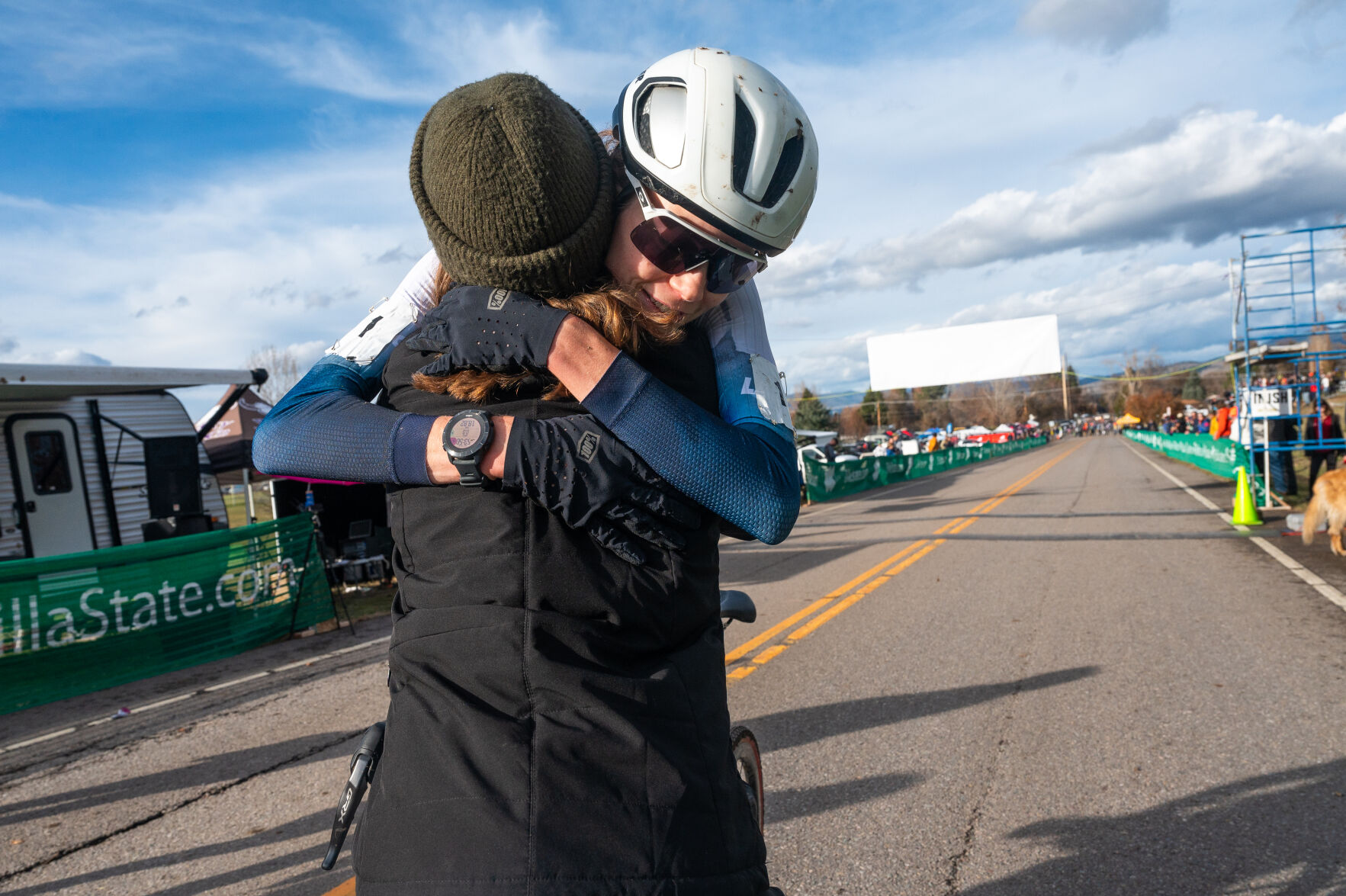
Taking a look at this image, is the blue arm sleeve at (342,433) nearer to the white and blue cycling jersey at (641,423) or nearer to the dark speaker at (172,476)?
the white and blue cycling jersey at (641,423)

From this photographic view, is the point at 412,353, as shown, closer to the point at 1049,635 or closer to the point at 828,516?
the point at 1049,635

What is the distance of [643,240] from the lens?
4.62 feet

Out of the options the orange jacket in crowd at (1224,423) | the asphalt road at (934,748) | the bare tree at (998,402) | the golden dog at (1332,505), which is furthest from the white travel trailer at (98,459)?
the bare tree at (998,402)

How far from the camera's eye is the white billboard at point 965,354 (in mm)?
38656

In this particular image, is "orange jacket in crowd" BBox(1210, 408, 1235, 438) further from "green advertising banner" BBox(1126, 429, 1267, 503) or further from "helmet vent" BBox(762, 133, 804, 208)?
"helmet vent" BBox(762, 133, 804, 208)

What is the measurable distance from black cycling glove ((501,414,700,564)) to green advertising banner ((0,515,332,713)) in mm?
7923

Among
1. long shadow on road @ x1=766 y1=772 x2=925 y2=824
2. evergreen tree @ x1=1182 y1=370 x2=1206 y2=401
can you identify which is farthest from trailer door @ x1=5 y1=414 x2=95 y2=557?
evergreen tree @ x1=1182 y1=370 x2=1206 y2=401

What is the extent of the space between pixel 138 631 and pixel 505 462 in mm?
8320

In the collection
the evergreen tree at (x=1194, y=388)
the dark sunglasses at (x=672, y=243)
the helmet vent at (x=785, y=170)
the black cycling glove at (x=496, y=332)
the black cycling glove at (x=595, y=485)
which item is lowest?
the evergreen tree at (x=1194, y=388)

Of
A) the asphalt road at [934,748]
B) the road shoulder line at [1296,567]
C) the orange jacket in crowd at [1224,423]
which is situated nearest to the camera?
the asphalt road at [934,748]

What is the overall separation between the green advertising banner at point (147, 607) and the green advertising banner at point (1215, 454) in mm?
15248

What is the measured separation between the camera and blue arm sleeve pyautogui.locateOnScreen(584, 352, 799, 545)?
Answer: 1237mm

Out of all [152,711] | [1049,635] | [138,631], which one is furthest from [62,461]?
[1049,635]

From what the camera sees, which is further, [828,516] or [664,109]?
[828,516]
